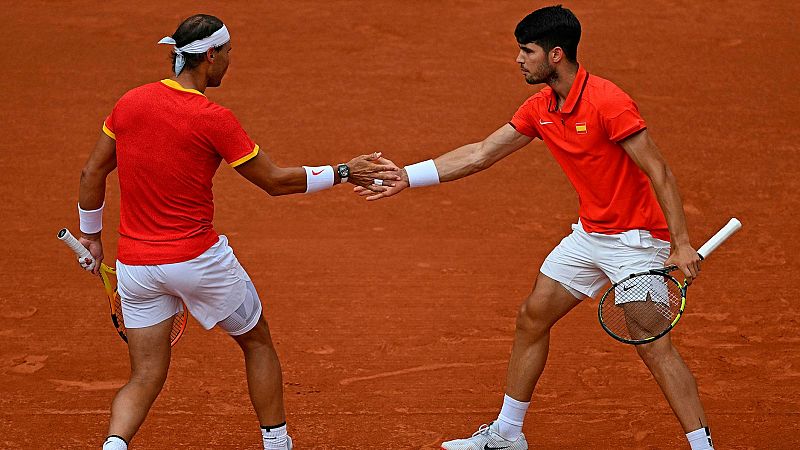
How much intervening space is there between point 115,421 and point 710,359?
3.78m

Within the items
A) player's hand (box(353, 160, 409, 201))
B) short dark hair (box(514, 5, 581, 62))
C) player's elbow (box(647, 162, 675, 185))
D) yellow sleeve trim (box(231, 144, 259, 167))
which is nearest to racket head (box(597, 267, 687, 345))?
player's elbow (box(647, 162, 675, 185))

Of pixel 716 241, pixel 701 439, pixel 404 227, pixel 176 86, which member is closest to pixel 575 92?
pixel 716 241

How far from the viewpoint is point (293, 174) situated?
548 centimetres

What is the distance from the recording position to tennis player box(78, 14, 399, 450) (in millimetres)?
5102

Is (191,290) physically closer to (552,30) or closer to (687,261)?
(552,30)

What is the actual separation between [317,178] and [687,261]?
68.6 inches

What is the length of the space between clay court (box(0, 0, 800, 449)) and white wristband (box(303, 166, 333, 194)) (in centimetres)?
151

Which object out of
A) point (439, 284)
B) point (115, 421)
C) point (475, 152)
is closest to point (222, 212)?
point (439, 284)

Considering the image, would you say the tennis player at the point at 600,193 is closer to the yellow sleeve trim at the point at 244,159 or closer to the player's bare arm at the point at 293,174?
the player's bare arm at the point at 293,174

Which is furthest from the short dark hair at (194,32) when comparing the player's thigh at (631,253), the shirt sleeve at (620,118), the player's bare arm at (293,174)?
the player's thigh at (631,253)

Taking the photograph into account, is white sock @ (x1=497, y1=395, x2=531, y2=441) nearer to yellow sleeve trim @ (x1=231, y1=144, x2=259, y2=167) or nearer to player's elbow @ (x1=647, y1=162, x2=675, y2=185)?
player's elbow @ (x1=647, y1=162, x2=675, y2=185)

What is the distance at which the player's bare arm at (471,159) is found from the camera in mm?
6113

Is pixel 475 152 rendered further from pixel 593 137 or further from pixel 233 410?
pixel 233 410

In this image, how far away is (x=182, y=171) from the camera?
514 cm
